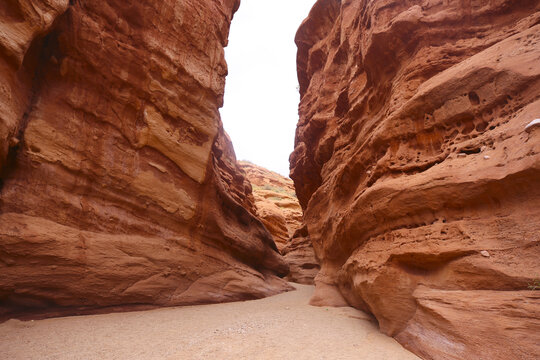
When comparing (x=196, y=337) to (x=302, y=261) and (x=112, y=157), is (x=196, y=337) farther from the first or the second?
(x=302, y=261)

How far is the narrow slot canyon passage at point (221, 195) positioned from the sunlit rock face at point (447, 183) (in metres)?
0.02

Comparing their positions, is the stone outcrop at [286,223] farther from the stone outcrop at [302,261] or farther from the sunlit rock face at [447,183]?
the sunlit rock face at [447,183]

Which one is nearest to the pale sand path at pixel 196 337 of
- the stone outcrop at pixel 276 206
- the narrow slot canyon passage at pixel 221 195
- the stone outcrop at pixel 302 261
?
the narrow slot canyon passage at pixel 221 195

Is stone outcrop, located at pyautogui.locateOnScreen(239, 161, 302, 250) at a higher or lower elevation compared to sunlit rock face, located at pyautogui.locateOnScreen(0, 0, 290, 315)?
higher

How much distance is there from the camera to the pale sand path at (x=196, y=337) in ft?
10.4

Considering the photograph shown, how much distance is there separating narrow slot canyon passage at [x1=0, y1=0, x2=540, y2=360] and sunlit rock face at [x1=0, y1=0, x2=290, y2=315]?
33 mm

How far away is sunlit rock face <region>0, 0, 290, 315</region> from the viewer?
4395mm

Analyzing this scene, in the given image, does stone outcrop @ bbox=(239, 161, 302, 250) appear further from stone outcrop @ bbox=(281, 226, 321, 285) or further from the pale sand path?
the pale sand path

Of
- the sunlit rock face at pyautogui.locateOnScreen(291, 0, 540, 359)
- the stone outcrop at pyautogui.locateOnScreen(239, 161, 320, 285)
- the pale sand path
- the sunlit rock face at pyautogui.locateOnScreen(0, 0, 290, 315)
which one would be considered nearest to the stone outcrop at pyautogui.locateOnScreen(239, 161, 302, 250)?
the stone outcrop at pyautogui.locateOnScreen(239, 161, 320, 285)

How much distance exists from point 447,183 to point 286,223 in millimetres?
21584

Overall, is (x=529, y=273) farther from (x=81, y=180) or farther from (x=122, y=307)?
(x=81, y=180)

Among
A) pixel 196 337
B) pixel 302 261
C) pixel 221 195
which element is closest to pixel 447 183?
pixel 196 337

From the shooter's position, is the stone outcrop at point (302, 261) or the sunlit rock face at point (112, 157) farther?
the stone outcrop at point (302, 261)

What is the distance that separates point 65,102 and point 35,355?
4459mm
